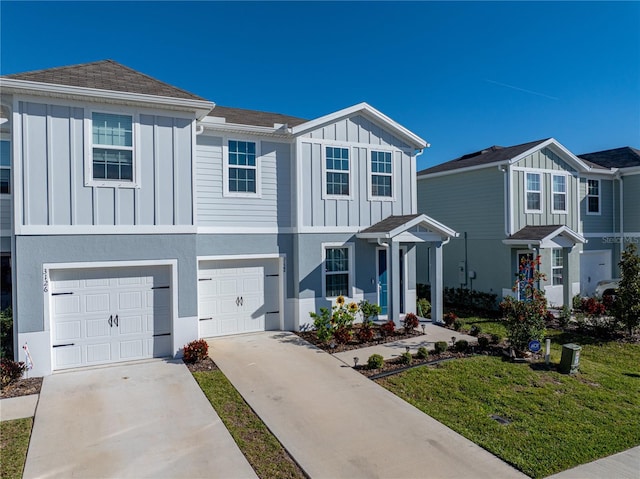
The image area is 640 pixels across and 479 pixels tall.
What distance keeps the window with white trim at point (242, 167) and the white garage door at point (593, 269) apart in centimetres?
1465

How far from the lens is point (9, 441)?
5.62 m

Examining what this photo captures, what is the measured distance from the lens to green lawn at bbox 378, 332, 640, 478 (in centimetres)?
556

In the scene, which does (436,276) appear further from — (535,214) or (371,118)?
(535,214)

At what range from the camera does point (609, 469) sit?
16.9 feet

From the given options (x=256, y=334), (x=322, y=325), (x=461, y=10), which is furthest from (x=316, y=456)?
(x=461, y=10)

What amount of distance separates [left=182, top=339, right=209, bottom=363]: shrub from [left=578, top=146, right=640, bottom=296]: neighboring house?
16.2m

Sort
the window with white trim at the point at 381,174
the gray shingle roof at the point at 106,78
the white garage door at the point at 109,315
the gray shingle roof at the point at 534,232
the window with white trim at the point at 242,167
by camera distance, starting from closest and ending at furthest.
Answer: the gray shingle roof at the point at 106,78
the white garage door at the point at 109,315
the window with white trim at the point at 242,167
the window with white trim at the point at 381,174
the gray shingle roof at the point at 534,232

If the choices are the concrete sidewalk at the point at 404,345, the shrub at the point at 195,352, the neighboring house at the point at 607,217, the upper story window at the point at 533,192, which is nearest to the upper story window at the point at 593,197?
the neighboring house at the point at 607,217

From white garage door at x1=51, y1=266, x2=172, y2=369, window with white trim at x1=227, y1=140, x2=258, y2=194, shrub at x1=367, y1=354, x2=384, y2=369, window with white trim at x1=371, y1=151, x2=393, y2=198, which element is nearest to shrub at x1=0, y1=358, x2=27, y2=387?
white garage door at x1=51, y1=266, x2=172, y2=369

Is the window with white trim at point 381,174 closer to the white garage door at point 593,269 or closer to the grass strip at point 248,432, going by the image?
the grass strip at point 248,432

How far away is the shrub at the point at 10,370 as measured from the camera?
24.5 feet

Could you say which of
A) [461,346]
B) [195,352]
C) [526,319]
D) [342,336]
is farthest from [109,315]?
[526,319]

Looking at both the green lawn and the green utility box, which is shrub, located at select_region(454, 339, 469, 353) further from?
the green utility box

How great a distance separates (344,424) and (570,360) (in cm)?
540
